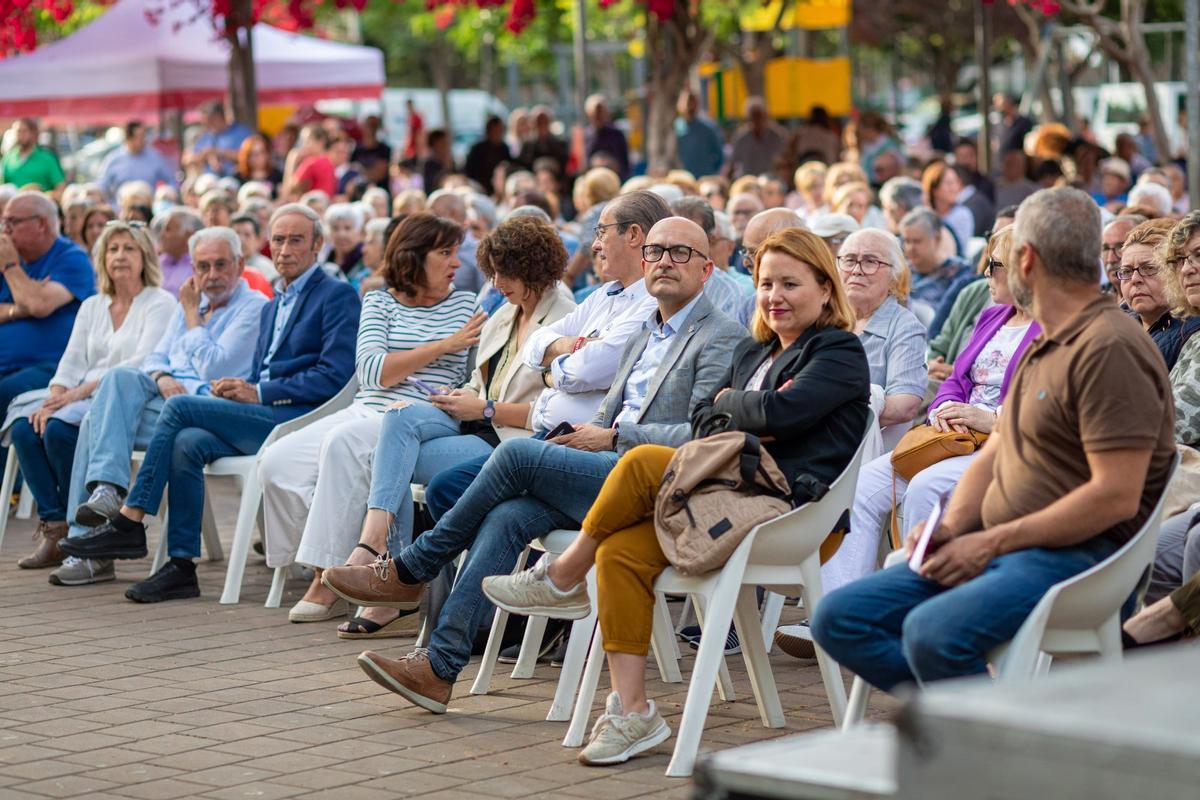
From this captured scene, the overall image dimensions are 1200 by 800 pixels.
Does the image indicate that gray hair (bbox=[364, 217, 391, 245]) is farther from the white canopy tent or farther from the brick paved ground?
the white canopy tent

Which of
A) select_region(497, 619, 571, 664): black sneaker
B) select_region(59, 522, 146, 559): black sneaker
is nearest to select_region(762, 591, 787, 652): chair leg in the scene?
select_region(497, 619, 571, 664): black sneaker

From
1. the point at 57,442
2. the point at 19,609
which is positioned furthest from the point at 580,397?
the point at 57,442

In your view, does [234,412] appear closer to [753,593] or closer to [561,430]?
[561,430]

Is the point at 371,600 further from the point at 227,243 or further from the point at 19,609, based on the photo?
the point at 227,243

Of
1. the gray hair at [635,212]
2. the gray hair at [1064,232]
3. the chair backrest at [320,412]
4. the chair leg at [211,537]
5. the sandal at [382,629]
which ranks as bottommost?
the chair leg at [211,537]

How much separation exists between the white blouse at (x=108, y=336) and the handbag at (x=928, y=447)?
434cm

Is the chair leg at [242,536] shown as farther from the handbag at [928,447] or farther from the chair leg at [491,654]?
the handbag at [928,447]

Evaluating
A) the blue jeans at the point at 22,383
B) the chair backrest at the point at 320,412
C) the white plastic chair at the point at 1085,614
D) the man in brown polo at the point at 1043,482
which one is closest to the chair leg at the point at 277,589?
the chair backrest at the point at 320,412

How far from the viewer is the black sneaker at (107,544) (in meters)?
7.96

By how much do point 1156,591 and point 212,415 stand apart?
4.27m

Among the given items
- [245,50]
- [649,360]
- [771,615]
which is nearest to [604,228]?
[649,360]

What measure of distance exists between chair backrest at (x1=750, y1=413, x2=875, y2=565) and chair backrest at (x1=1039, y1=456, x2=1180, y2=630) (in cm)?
96

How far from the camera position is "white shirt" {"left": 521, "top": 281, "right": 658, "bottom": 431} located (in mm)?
6410

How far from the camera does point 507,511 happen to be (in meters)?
5.80
